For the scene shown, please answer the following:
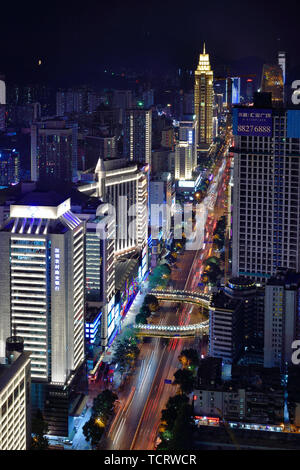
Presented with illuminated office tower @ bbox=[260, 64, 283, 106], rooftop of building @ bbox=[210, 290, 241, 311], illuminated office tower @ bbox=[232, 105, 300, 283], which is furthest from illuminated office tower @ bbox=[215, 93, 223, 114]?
rooftop of building @ bbox=[210, 290, 241, 311]

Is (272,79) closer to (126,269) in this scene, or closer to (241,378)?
(126,269)

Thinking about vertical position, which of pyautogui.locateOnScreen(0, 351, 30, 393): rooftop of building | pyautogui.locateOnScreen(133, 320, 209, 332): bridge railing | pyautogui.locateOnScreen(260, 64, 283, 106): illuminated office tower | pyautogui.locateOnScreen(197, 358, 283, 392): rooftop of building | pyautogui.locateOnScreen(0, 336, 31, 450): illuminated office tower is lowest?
pyautogui.locateOnScreen(197, 358, 283, 392): rooftop of building

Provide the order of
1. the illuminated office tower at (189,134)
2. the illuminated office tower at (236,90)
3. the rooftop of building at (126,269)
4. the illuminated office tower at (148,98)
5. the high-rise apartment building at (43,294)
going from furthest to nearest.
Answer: the illuminated office tower at (148,98) < the illuminated office tower at (189,134) < the illuminated office tower at (236,90) < the rooftop of building at (126,269) < the high-rise apartment building at (43,294)

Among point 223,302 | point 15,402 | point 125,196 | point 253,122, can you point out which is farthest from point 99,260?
point 15,402

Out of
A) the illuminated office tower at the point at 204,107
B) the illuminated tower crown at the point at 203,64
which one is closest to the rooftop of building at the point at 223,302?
the illuminated tower crown at the point at 203,64

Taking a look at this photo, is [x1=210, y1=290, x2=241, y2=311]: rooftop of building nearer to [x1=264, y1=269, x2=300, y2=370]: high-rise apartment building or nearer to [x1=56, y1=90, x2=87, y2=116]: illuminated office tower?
[x1=264, y1=269, x2=300, y2=370]: high-rise apartment building

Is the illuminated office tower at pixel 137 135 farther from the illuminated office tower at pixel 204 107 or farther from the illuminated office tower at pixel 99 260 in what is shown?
the illuminated office tower at pixel 99 260

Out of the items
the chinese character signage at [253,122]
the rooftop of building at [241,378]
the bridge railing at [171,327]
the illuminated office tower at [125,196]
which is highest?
the chinese character signage at [253,122]

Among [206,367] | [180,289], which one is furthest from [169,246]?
[206,367]
